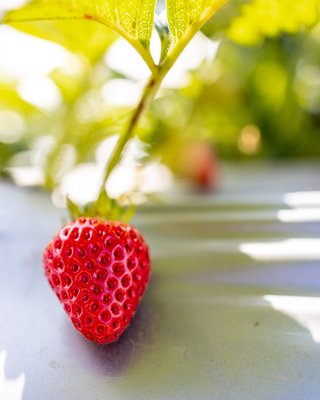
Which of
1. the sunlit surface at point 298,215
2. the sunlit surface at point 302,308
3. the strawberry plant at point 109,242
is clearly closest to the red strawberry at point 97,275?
the strawberry plant at point 109,242

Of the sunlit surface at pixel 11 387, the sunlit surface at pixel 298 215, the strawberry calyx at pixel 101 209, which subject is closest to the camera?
the sunlit surface at pixel 11 387

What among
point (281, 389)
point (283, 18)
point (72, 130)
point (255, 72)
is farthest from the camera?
point (255, 72)

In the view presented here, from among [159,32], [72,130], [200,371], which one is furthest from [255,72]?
[200,371]

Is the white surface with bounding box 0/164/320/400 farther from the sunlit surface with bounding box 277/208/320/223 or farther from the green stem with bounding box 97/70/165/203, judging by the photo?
the green stem with bounding box 97/70/165/203

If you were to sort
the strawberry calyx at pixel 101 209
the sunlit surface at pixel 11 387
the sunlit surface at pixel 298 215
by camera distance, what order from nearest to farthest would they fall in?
the sunlit surface at pixel 11 387 → the strawberry calyx at pixel 101 209 → the sunlit surface at pixel 298 215

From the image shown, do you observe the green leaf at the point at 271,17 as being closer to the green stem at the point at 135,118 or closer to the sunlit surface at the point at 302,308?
the green stem at the point at 135,118

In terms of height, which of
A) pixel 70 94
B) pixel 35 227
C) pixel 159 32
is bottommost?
pixel 35 227

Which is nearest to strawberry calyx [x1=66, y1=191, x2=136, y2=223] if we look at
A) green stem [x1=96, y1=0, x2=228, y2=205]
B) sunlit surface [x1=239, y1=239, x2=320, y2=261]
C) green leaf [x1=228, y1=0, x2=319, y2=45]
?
green stem [x1=96, y1=0, x2=228, y2=205]

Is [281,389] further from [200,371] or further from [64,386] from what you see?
[64,386]
